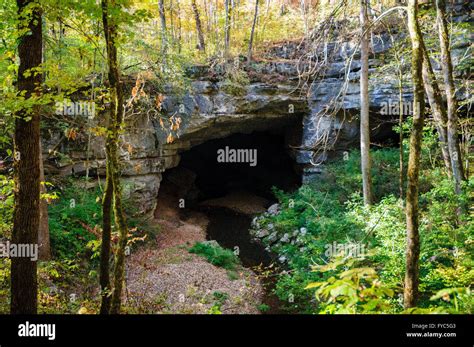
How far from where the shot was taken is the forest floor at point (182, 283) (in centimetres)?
796

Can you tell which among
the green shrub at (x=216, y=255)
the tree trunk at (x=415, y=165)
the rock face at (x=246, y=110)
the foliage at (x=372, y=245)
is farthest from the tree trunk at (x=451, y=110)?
the green shrub at (x=216, y=255)

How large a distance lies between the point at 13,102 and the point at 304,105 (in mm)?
12921

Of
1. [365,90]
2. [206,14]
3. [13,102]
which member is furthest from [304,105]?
[13,102]

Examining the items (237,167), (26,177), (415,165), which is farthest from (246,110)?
(415,165)

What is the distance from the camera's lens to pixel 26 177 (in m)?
4.70

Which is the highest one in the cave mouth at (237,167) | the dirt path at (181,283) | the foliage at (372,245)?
the cave mouth at (237,167)

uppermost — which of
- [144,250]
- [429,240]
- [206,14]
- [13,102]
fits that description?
[206,14]

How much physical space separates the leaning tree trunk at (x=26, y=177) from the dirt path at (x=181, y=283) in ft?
6.94

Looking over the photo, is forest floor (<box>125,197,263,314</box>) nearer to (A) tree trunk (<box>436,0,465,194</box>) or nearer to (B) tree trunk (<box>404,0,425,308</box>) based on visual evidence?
(B) tree trunk (<box>404,0,425,308</box>)

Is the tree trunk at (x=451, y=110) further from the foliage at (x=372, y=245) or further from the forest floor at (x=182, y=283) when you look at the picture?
the forest floor at (x=182, y=283)

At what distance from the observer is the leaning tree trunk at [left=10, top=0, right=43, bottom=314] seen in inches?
182

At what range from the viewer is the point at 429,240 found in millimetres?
6820

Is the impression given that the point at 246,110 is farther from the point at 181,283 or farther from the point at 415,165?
the point at 415,165
